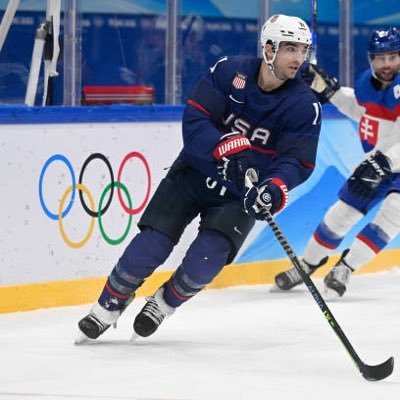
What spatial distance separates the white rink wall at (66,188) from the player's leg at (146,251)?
3.03ft

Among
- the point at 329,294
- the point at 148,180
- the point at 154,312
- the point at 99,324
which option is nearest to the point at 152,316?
the point at 154,312

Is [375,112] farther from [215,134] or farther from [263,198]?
[263,198]

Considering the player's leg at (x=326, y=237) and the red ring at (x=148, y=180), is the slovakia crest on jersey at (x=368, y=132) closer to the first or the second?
the player's leg at (x=326, y=237)

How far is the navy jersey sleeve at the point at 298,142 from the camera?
5.23 metres

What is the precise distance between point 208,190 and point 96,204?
4.32ft

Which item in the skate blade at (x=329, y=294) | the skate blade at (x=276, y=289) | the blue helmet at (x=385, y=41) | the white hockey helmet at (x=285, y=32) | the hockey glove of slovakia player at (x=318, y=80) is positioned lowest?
the skate blade at (x=276, y=289)

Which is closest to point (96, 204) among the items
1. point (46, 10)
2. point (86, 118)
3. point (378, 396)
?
point (86, 118)

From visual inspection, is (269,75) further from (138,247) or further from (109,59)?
(109,59)

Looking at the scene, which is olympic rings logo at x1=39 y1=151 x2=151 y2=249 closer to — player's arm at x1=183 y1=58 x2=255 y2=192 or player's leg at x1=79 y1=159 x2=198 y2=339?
player's leg at x1=79 y1=159 x2=198 y2=339

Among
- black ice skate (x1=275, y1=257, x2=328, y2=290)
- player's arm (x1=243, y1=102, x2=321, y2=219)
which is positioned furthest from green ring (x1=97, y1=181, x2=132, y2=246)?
player's arm (x1=243, y1=102, x2=321, y2=219)

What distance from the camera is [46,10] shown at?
7.10 metres

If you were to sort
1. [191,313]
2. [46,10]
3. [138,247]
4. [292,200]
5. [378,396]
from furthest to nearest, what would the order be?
[292,200]
[46,10]
[191,313]
[138,247]
[378,396]

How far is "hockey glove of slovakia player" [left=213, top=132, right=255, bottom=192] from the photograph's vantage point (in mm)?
5125

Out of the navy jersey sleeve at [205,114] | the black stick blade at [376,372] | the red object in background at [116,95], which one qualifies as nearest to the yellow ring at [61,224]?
the red object in background at [116,95]
